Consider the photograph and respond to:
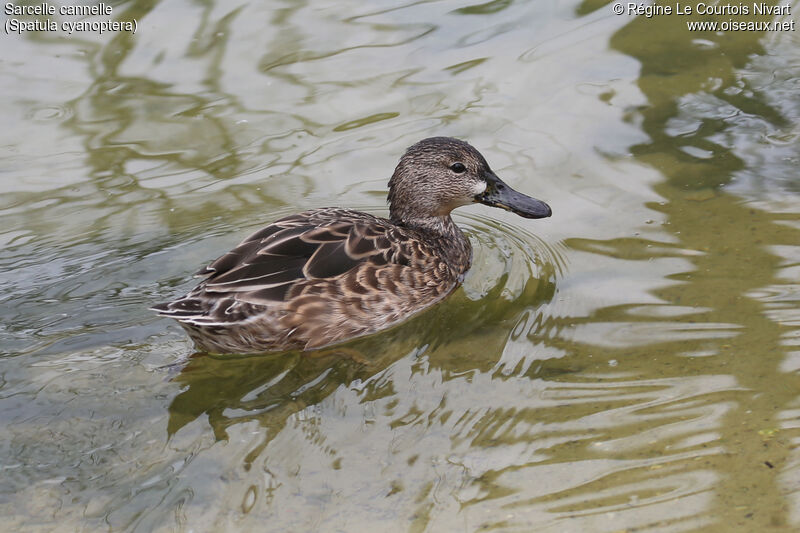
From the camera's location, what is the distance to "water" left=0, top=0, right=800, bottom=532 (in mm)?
4605

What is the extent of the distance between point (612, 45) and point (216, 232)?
4405 mm

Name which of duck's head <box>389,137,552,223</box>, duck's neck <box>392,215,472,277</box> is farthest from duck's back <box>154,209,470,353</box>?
duck's head <box>389,137,552,223</box>

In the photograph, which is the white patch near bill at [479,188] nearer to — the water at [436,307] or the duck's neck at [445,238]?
the duck's neck at [445,238]

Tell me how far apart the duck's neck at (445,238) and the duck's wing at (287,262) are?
16.4 inches

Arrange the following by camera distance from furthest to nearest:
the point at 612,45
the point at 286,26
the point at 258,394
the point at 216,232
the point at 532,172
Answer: the point at 286,26
the point at 612,45
the point at 532,172
the point at 216,232
the point at 258,394

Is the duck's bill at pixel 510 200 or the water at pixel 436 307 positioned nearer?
the water at pixel 436 307

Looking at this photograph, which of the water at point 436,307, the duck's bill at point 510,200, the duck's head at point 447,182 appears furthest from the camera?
the duck's head at point 447,182

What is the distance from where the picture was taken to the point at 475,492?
14.9ft

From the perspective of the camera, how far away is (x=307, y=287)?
19.2 ft

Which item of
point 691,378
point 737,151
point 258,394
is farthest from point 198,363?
point 737,151

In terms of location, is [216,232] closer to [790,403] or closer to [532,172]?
[532,172]

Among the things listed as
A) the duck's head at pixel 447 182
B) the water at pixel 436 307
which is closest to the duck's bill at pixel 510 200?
the duck's head at pixel 447 182

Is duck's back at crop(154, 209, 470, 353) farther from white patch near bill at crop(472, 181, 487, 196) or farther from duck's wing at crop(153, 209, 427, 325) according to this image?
white patch near bill at crop(472, 181, 487, 196)

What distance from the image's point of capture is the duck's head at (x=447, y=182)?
22.5ft
